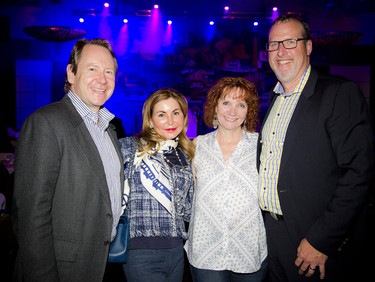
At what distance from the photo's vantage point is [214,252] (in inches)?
84.2

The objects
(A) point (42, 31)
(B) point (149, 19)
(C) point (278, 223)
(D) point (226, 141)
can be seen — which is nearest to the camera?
(C) point (278, 223)

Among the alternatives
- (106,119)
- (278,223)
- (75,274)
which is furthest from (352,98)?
(75,274)

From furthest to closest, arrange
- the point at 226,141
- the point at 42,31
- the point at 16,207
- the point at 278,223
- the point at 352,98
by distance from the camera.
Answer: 1. the point at 42,31
2. the point at 226,141
3. the point at 278,223
4. the point at 352,98
5. the point at 16,207

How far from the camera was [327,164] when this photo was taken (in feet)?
6.00

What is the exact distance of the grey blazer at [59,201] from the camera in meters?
1.42

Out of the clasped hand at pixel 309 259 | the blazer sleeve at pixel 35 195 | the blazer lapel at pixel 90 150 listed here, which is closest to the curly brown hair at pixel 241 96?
the clasped hand at pixel 309 259

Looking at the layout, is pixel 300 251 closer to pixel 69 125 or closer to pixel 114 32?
pixel 69 125

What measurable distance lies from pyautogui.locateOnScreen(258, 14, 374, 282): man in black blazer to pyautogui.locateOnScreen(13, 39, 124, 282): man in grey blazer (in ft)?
3.45

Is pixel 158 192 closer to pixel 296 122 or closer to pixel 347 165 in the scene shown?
pixel 296 122

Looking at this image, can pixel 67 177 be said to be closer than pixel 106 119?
Yes

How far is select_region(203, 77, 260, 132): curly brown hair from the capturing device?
2.38 metres

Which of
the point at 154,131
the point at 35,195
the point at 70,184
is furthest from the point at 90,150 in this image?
the point at 154,131

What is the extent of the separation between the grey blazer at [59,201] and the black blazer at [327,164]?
3.70 ft

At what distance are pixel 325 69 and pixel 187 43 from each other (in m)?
4.54
